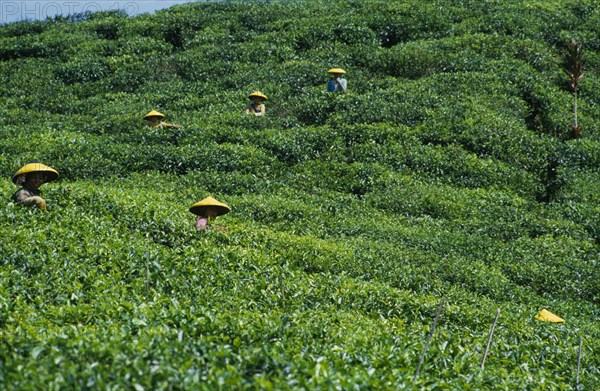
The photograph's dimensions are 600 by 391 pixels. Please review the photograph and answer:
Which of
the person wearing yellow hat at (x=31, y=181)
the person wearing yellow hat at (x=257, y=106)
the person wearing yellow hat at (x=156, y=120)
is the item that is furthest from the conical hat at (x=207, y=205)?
the person wearing yellow hat at (x=257, y=106)

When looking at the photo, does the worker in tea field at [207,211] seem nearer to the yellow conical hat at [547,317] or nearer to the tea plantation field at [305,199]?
the tea plantation field at [305,199]

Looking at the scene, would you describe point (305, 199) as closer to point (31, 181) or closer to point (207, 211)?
point (207, 211)

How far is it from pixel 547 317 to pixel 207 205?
6.82 meters

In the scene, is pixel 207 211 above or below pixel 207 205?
below

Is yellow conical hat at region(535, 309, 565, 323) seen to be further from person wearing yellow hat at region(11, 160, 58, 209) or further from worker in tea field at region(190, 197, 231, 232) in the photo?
person wearing yellow hat at region(11, 160, 58, 209)

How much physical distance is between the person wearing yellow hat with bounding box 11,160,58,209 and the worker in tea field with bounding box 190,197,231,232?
9.34 ft

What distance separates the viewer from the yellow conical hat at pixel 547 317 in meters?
13.0

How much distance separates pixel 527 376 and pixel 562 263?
7699mm

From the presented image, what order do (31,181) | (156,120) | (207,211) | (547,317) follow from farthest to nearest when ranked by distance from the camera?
(156,120) → (207,211) → (31,181) → (547,317)

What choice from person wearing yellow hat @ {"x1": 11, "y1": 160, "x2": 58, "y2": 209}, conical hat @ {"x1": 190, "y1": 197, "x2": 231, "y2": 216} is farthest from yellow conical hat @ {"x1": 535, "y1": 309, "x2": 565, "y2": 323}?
person wearing yellow hat @ {"x1": 11, "y1": 160, "x2": 58, "y2": 209}

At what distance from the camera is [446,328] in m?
11.4

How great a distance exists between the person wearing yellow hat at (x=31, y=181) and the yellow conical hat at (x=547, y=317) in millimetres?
9247

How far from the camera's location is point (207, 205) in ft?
48.2

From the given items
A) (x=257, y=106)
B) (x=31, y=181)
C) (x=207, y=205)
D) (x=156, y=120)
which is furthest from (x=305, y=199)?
(x=31, y=181)
